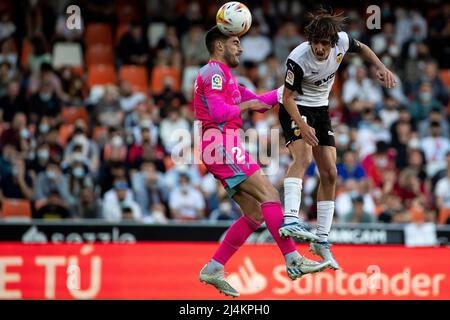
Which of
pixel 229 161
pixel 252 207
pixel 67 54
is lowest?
pixel 252 207

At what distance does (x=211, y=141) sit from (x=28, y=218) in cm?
701

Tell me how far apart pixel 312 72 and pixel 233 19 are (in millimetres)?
861

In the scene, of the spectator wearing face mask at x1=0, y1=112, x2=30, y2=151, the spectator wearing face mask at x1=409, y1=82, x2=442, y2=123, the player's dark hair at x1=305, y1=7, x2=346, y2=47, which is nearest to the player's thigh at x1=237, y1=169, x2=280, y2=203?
the player's dark hair at x1=305, y1=7, x2=346, y2=47

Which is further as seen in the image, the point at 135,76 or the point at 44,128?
the point at 135,76

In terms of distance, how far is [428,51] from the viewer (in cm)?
2017

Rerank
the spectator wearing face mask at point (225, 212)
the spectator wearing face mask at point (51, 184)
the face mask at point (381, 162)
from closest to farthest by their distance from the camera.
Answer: the spectator wearing face mask at point (225, 212) → the spectator wearing face mask at point (51, 184) → the face mask at point (381, 162)

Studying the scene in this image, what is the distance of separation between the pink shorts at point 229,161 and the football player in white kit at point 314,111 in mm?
399

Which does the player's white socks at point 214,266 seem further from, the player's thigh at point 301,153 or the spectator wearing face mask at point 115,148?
the spectator wearing face mask at point 115,148

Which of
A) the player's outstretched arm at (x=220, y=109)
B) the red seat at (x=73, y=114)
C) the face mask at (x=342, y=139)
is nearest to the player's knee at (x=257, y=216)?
the player's outstretched arm at (x=220, y=109)

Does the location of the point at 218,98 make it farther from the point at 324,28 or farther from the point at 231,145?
the point at 324,28

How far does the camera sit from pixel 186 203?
53.6 ft

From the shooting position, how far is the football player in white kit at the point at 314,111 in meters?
9.32

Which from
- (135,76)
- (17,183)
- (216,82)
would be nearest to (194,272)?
(17,183)
